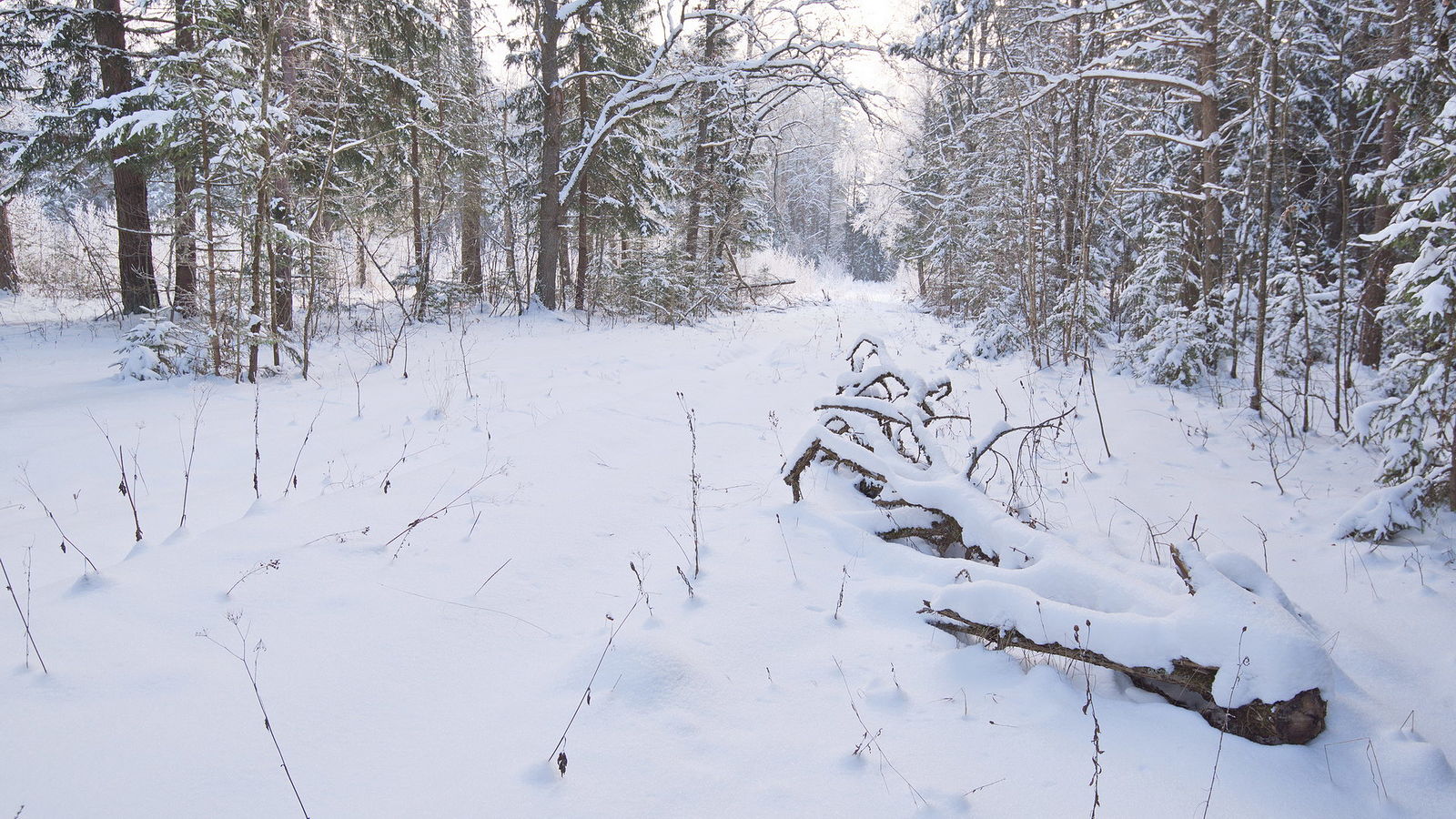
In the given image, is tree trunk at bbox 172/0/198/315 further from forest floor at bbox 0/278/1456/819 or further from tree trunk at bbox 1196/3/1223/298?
tree trunk at bbox 1196/3/1223/298

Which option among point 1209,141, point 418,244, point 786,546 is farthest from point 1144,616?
point 418,244

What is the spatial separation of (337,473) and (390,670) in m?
2.29

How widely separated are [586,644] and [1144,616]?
1.95 metres

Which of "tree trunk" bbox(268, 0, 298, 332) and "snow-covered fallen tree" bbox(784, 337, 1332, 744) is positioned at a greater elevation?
"tree trunk" bbox(268, 0, 298, 332)

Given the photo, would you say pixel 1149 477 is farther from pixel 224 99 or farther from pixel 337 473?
pixel 224 99

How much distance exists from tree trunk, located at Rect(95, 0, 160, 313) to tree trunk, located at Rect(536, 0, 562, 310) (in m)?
6.21

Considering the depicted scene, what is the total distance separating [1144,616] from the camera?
2.11 m

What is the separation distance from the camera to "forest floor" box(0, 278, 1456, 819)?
165cm

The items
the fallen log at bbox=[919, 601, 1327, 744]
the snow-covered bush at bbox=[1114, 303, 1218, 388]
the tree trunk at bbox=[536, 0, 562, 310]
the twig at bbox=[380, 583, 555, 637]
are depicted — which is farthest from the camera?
the tree trunk at bbox=[536, 0, 562, 310]

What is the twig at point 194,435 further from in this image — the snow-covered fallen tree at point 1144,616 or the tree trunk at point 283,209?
the snow-covered fallen tree at point 1144,616

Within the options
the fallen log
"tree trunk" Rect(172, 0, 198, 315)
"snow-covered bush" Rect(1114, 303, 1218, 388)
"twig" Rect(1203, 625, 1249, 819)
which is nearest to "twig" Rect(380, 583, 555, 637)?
the fallen log

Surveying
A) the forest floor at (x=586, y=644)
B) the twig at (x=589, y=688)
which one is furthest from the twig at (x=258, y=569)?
the twig at (x=589, y=688)

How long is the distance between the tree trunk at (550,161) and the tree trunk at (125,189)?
6.21 meters

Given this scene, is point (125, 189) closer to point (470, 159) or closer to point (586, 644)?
point (470, 159)
